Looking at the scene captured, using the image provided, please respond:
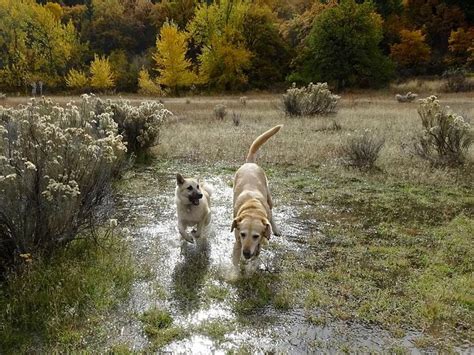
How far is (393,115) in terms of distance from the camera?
18.0 meters

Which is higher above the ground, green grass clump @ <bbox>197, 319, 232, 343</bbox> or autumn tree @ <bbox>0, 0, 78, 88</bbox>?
autumn tree @ <bbox>0, 0, 78, 88</bbox>

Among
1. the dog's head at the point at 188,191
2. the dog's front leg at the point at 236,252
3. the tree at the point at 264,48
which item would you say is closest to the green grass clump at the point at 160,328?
the dog's front leg at the point at 236,252

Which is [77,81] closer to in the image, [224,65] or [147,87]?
[147,87]

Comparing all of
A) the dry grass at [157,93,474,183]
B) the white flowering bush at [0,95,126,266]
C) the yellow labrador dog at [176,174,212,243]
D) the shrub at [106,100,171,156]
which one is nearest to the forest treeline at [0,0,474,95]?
the dry grass at [157,93,474,183]

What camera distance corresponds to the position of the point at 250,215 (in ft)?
16.0

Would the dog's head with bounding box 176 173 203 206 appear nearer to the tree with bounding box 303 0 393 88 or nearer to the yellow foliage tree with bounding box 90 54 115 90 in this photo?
the tree with bounding box 303 0 393 88

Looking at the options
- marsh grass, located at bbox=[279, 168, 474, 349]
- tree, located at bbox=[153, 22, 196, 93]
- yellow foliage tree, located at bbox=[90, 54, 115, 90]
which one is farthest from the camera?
yellow foliage tree, located at bbox=[90, 54, 115, 90]

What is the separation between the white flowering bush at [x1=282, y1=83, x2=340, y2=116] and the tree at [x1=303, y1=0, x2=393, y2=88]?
2012cm

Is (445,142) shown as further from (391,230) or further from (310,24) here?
(310,24)

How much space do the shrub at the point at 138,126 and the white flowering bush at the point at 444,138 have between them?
5958 mm

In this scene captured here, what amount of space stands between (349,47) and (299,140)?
90.7 ft

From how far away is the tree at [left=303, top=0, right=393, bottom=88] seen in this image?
123 feet

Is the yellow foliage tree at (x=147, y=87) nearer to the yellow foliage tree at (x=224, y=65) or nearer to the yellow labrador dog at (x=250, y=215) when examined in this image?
the yellow foliage tree at (x=224, y=65)

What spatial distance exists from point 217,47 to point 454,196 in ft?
130
